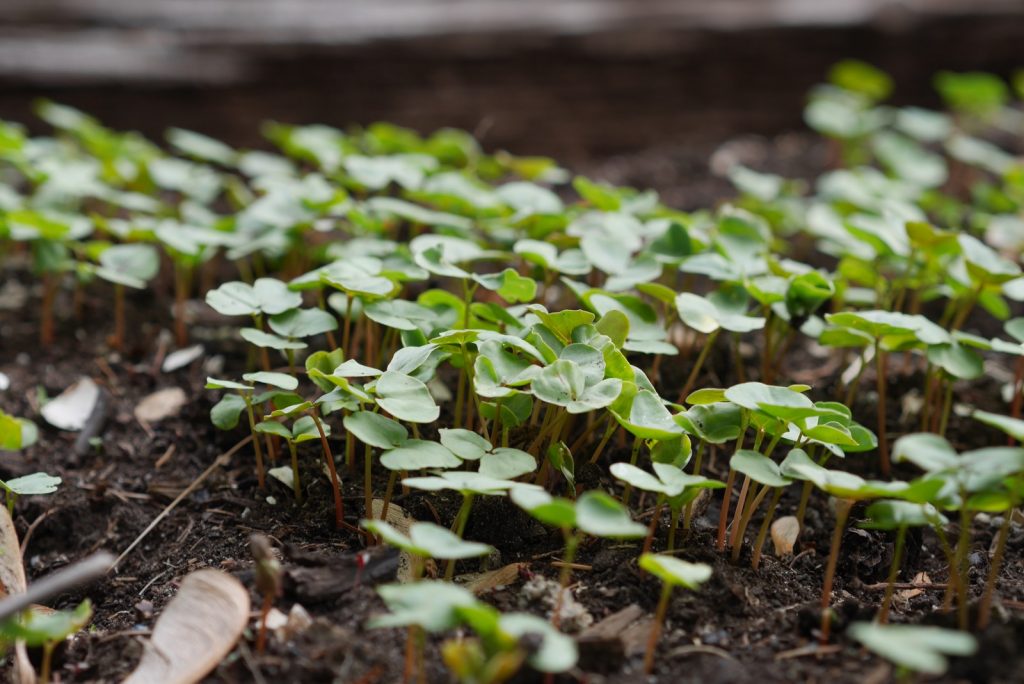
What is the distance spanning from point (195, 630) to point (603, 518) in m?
0.46

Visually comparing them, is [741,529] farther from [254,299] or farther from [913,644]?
[254,299]

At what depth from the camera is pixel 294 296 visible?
1342mm

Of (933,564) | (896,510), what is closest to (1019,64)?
(933,564)

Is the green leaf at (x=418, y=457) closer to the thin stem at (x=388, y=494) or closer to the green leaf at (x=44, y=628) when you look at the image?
the thin stem at (x=388, y=494)

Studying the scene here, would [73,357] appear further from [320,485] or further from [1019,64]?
[1019,64]

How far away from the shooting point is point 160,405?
155 centimetres

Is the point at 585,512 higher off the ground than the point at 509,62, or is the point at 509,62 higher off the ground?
the point at 509,62

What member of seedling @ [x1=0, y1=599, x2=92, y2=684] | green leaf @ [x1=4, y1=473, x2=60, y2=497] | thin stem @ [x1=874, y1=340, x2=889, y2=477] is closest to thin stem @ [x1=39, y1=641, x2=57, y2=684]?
seedling @ [x1=0, y1=599, x2=92, y2=684]

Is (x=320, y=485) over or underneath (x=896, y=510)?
underneath

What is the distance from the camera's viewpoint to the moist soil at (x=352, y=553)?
3.24ft

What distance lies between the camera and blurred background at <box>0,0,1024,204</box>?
2.77m

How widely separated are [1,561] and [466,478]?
2.01 ft

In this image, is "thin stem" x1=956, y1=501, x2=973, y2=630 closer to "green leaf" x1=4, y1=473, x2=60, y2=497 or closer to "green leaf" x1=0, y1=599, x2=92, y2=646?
"green leaf" x1=0, y1=599, x2=92, y2=646

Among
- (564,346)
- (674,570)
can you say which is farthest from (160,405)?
(674,570)
